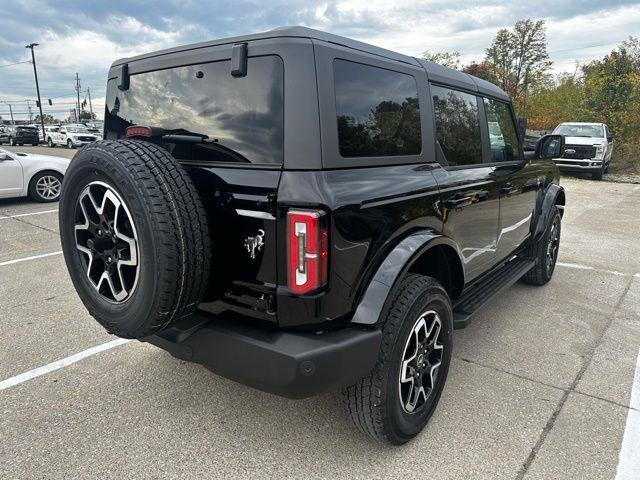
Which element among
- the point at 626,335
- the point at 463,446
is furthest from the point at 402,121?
the point at 626,335

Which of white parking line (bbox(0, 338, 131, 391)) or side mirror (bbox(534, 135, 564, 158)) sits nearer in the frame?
white parking line (bbox(0, 338, 131, 391))

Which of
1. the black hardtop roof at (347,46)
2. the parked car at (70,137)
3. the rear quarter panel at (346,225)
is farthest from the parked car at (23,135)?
the rear quarter panel at (346,225)

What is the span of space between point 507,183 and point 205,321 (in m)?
2.53

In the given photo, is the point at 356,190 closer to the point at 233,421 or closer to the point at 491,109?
the point at 233,421

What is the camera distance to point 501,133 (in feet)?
12.4

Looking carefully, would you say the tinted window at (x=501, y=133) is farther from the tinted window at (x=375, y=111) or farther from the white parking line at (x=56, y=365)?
the white parking line at (x=56, y=365)

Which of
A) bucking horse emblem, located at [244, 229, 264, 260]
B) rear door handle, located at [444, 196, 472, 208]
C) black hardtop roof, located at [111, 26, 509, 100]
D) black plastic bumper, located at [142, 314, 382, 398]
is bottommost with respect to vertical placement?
black plastic bumper, located at [142, 314, 382, 398]

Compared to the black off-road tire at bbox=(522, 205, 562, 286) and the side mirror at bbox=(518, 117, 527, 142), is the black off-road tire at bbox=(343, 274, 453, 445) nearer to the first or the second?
the side mirror at bbox=(518, 117, 527, 142)

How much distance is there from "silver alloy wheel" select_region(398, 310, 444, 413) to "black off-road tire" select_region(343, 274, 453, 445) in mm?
64

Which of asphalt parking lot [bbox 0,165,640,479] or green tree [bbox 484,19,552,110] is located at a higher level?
green tree [bbox 484,19,552,110]

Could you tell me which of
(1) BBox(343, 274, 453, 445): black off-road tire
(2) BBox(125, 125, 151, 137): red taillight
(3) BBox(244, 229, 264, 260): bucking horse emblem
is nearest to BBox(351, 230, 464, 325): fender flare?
(1) BBox(343, 274, 453, 445): black off-road tire

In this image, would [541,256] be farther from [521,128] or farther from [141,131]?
[141,131]

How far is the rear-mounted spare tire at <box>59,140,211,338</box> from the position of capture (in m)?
1.87

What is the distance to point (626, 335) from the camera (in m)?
3.73
